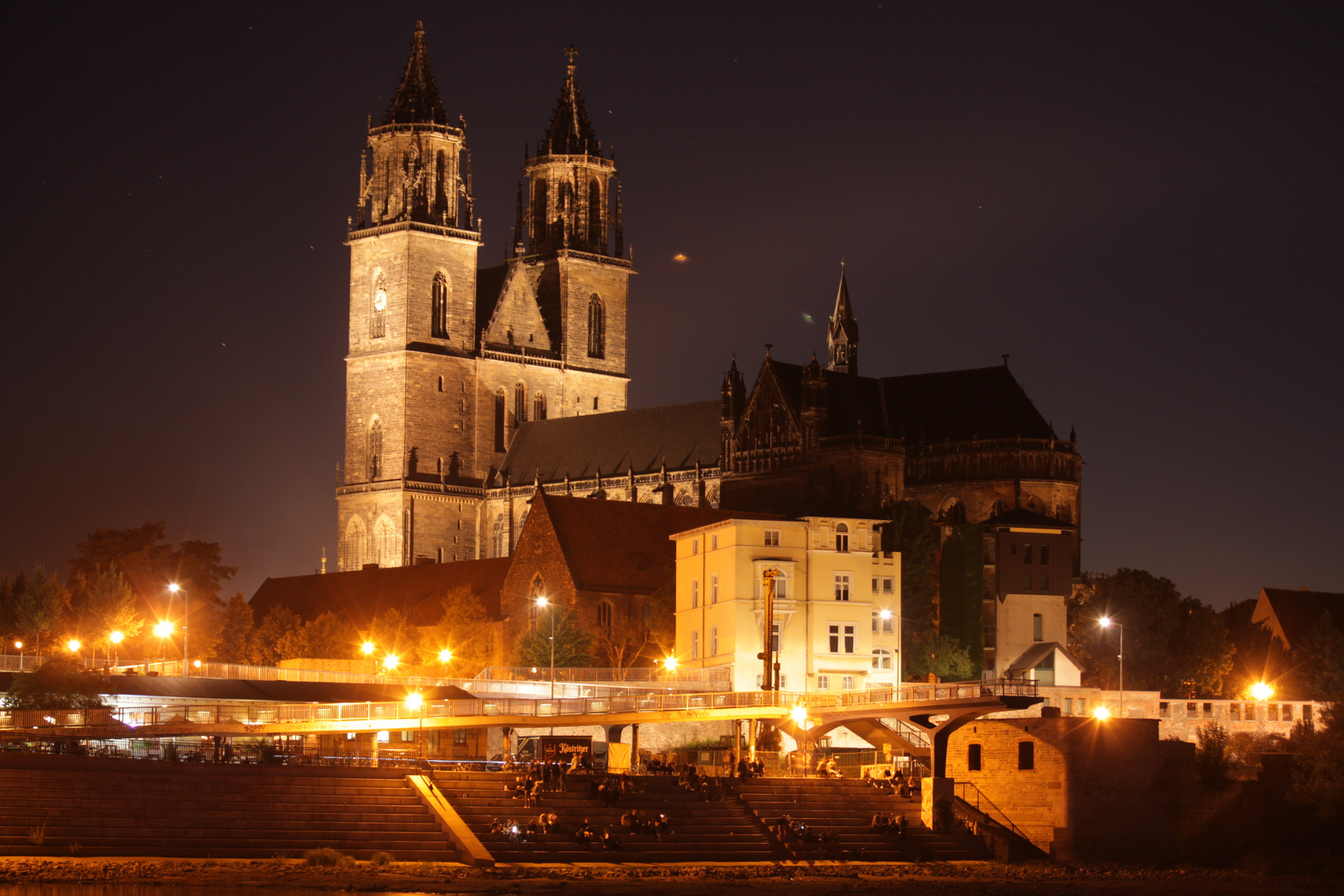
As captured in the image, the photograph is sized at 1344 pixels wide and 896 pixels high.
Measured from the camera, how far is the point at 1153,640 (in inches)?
4104

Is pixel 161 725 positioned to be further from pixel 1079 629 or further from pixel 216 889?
pixel 1079 629

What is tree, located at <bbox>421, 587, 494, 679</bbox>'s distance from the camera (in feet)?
334

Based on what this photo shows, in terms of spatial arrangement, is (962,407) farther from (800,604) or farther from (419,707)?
(419,707)

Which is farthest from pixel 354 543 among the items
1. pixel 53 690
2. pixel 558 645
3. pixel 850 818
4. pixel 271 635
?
pixel 850 818

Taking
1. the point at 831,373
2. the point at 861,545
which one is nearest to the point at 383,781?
the point at 861,545

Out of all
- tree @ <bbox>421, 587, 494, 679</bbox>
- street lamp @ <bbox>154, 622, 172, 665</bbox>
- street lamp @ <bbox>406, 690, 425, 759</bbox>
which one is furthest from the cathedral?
street lamp @ <bbox>406, 690, 425, 759</bbox>

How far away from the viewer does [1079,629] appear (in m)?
108

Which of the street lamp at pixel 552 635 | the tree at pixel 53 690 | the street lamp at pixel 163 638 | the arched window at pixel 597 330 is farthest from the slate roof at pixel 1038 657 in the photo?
the arched window at pixel 597 330

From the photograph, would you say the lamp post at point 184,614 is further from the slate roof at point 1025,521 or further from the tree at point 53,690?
the slate roof at point 1025,521

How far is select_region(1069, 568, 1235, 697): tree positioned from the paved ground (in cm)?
3350

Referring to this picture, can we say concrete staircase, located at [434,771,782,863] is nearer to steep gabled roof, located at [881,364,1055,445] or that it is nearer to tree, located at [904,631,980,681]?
tree, located at [904,631,980,681]

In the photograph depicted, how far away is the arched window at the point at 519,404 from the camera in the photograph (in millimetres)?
153500

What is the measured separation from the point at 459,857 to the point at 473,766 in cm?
871

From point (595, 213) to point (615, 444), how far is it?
2319 cm
